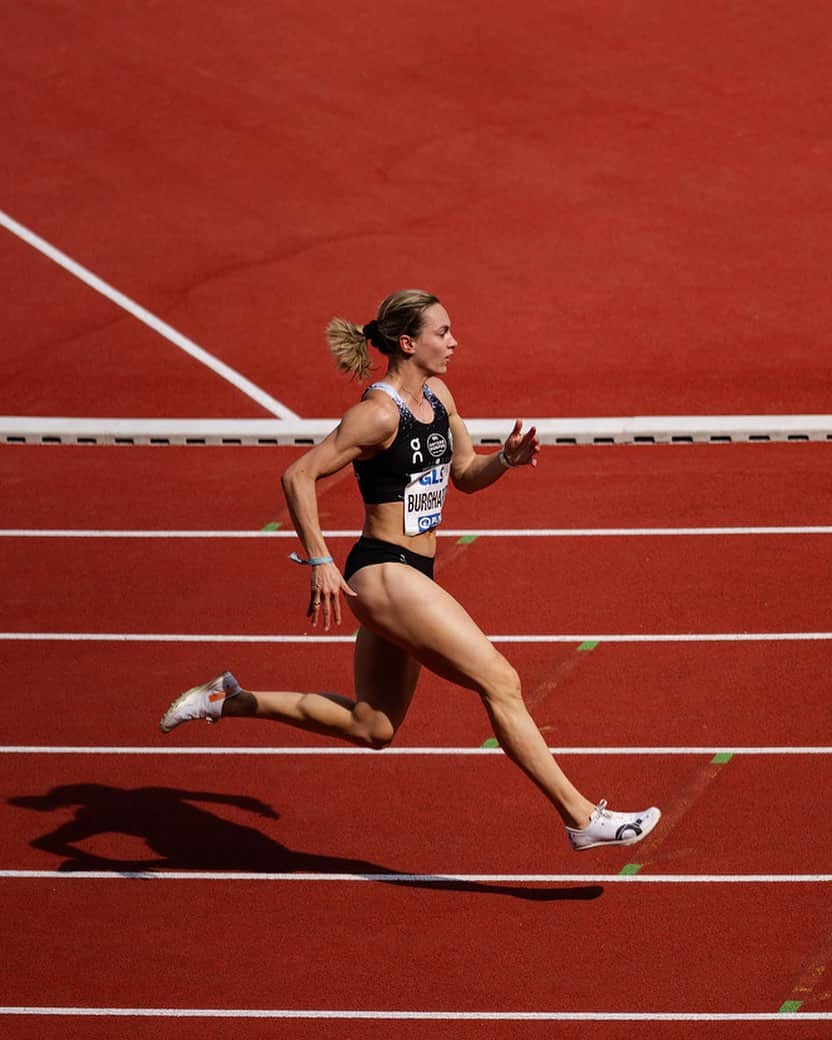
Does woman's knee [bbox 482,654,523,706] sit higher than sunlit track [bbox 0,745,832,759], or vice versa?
woman's knee [bbox 482,654,523,706]

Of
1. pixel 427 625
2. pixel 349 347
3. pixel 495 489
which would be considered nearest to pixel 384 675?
pixel 427 625

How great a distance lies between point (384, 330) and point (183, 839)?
2297 mm

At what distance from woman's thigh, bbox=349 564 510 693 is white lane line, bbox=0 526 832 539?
3.34 meters

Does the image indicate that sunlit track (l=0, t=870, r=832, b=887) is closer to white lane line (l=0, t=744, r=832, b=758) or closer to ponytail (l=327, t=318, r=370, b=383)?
white lane line (l=0, t=744, r=832, b=758)

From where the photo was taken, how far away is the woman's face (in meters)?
6.69

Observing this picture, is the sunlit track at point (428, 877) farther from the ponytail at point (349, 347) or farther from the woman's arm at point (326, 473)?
the ponytail at point (349, 347)

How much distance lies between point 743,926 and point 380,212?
8697mm

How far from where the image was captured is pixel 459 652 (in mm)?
6473

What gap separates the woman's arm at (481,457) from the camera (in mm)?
6996

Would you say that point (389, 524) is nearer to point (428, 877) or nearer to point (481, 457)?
point (481, 457)

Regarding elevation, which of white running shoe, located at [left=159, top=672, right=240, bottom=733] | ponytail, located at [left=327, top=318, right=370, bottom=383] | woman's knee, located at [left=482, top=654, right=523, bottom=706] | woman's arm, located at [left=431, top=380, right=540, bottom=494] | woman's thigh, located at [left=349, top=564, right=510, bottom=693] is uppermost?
ponytail, located at [left=327, top=318, right=370, bottom=383]

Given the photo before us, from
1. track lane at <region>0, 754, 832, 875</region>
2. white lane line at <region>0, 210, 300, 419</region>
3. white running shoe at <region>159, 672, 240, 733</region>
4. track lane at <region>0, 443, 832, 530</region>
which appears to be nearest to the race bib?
white running shoe at <region>159, 672, 240, 733</region>

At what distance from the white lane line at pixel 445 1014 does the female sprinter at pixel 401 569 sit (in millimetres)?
679

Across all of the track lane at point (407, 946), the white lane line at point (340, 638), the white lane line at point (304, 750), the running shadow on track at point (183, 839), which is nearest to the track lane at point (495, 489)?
the white lane line at point (340, 638)
